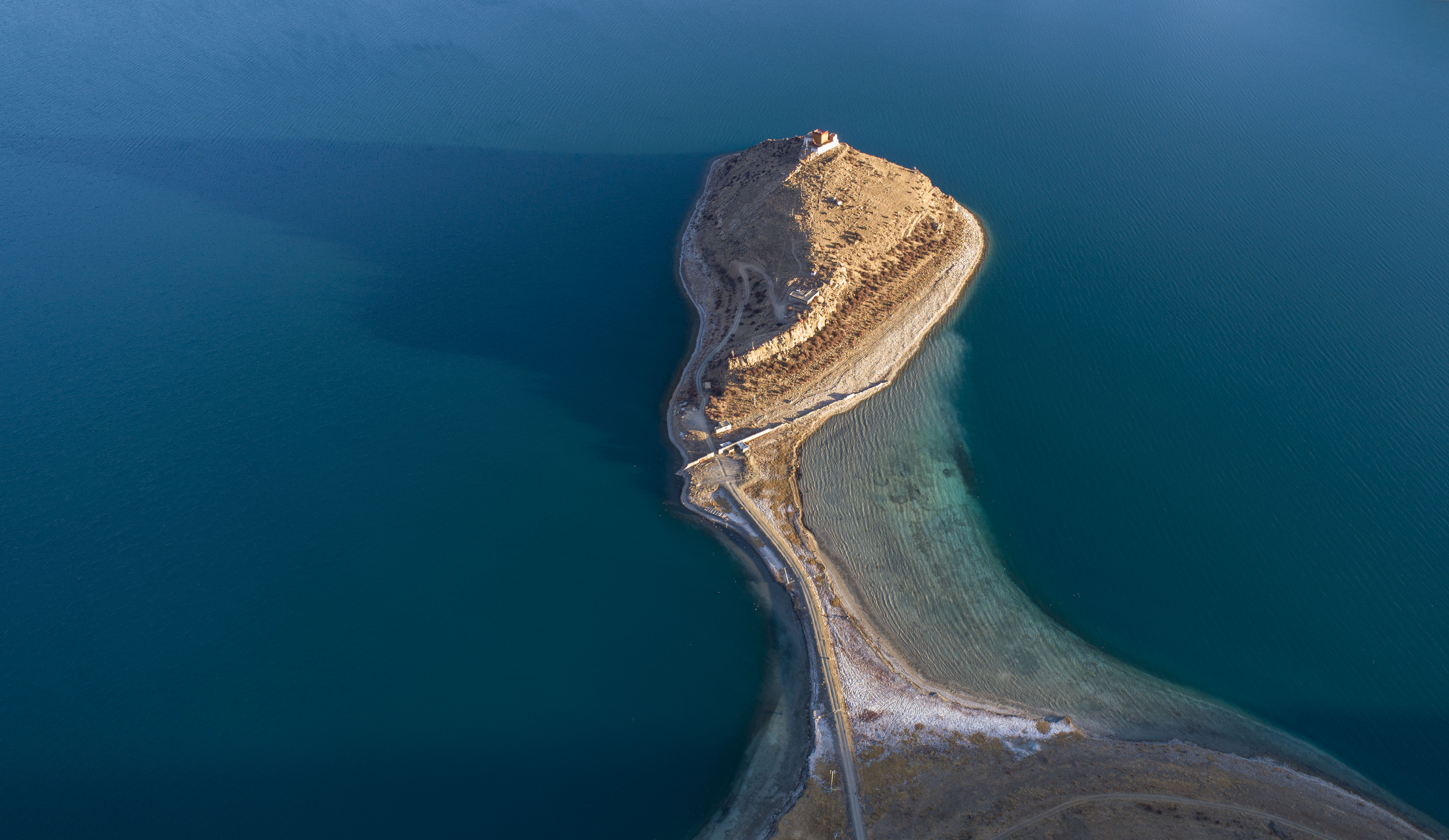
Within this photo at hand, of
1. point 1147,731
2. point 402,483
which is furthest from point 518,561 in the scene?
point 1147,731

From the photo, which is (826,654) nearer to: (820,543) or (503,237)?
(820,543)

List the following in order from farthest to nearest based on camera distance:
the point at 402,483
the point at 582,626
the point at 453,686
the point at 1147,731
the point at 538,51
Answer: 1. the point at 538,51
2. the point at 402,483
3. the point at 582,626
4. the point at 453,686
5. the point at 1147,731

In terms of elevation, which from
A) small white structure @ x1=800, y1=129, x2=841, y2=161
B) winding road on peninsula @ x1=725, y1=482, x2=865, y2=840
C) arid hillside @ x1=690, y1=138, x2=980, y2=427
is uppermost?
small white structure @ x1=800, y1=129, x2=841, y2=161

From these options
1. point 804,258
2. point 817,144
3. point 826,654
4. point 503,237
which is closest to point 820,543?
point 826,654

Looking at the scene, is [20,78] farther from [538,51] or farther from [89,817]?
[89,817]

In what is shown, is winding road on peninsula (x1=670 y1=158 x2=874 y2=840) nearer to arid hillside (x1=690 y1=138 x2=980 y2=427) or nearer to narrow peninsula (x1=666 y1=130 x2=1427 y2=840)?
narrow peninsula (x1=666 y1=130 x2=1427 y2=840)

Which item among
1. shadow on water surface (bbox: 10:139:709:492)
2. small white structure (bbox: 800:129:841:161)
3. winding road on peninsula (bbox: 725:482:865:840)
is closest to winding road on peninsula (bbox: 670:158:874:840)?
winding road on peninsula (bbox: 725:482:865:840)
